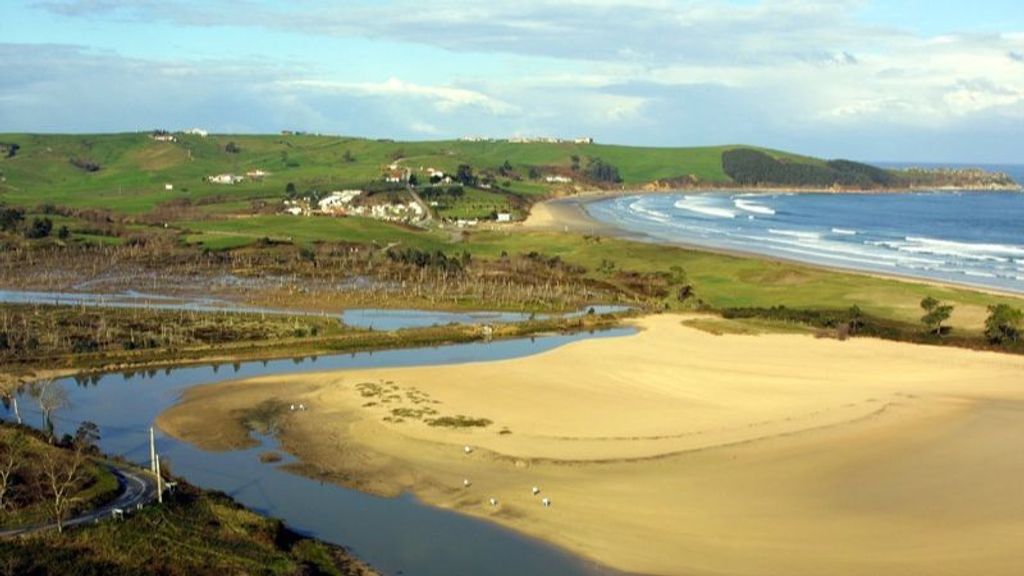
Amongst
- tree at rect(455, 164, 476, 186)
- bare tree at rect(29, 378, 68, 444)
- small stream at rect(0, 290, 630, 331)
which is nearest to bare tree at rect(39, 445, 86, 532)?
bare tree at rect(29, 378, 68, 444)

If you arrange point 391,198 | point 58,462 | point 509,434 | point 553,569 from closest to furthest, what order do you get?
1. point 553,569
2. point 58,462
3. point 509,434
4. point 391,198

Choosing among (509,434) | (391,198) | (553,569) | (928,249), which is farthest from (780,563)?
(391,198)

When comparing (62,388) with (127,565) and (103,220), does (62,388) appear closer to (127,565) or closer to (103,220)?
(127,565)

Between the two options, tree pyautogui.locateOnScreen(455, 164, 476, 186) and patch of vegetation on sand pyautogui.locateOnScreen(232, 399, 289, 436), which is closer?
patch of vegetation on sand pyautogui.locateOnScreen(232, 399, 289, 436)

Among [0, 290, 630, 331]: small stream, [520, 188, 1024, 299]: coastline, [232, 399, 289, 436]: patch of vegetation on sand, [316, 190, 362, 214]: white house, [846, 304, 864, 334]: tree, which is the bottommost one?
[232, 399, 289, 436]: patch of vegetation on sand

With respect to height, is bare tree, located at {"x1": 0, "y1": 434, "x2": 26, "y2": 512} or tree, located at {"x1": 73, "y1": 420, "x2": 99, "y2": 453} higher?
bare tree, located at {"x1": 0, "y1": 434, "x2": 26, "y2": 512}

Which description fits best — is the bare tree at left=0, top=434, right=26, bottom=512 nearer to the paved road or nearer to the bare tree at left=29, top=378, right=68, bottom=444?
the bare tree at left=29, top=378, right=68, bottom=444

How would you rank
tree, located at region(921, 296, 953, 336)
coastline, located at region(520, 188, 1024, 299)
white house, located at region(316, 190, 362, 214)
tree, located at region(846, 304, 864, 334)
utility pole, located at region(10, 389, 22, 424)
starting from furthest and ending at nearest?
white house, located at region(316, 190, 362, 214), coastline, located at region(520, 188, 1024, 299), tree, located at region(846, 304, 864, 334), tree, located at region(921, 296, 953, 336), utility pole, located at region(10, 389, 22, 424)

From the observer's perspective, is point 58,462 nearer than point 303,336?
Yes
